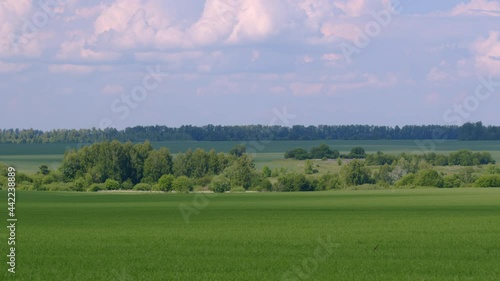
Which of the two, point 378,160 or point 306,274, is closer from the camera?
point 306,274

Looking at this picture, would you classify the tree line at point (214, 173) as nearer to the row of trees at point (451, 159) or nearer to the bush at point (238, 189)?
the row of trees at point (451, 159)

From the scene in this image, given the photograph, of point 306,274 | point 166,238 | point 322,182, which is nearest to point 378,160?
point 322,182

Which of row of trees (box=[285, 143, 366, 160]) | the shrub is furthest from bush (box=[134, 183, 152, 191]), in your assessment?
row of trees (box=[285, 143, 366, 160])

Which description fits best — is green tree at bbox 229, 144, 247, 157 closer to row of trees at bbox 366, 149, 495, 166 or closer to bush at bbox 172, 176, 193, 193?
row of trees at bbox 366, 149, 495, 166

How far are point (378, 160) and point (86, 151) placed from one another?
172ft

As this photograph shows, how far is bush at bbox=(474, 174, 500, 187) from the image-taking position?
11225 cm

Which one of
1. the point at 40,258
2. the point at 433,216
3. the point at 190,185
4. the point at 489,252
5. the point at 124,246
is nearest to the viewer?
the point at 40,258

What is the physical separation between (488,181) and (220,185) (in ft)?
115

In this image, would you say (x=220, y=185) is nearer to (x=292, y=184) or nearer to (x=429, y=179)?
(x=292, y=184)

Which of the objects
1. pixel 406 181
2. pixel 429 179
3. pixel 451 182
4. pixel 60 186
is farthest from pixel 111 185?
pixel 451 182

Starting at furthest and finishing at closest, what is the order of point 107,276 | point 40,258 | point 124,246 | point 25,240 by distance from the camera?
1. point 25,240
2. point 124,246
3. point 40,258
4. point 107,276

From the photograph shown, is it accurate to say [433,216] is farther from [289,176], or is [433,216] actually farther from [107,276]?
[289,176]

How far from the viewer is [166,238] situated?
1439 inches

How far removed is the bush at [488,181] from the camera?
11225cm
